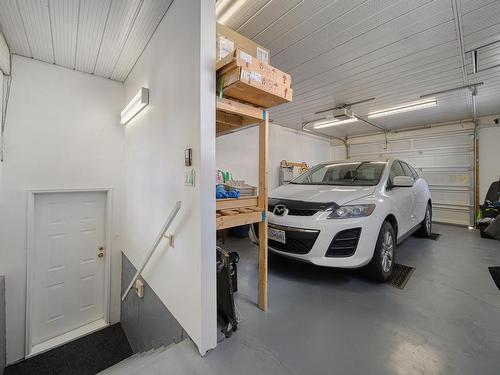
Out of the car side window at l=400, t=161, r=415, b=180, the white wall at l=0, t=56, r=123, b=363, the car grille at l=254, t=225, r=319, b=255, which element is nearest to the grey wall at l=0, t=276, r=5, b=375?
the white wall at l=0, t=56, r=123, b=363

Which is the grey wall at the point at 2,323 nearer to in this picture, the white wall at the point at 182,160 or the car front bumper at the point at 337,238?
the white wall at the point at 182,160

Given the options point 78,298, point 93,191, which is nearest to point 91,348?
point 78,298

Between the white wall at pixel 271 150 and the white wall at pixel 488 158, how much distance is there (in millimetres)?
4085

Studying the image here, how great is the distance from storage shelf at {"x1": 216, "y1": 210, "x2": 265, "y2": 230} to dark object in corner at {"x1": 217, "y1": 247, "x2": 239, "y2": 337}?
→ 315mm

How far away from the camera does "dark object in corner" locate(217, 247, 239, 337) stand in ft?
5.71

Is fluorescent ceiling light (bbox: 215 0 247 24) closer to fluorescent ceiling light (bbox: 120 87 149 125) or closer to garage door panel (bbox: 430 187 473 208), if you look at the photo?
fluorescent ceiling light (bbox: 120 87 149 125)

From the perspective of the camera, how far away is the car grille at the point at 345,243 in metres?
2.28

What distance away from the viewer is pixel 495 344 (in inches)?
60.5

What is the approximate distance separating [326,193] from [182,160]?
5.90 feet

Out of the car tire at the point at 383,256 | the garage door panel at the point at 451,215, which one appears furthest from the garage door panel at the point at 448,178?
the car tire at the point at 383,256

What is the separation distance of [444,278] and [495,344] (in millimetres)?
1196

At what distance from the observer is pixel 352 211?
238cm

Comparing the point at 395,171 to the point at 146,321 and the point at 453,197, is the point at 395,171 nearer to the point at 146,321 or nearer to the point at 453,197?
A: the point at 146,321

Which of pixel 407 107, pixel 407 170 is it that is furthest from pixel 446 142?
pixel 407 170
